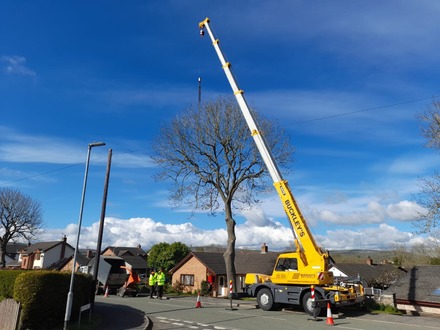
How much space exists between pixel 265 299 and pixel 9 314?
1113 cm

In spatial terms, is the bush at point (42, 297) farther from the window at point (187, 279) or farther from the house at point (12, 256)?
the house at point (12, 256)

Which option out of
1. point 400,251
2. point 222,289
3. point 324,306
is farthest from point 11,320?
point 400,251

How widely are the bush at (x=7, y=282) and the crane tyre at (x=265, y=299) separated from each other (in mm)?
10360

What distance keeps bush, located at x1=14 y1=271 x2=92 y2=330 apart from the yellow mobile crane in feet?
30.4

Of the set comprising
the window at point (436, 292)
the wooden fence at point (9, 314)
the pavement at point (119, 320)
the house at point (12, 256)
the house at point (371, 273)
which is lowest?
the pavement at point (119, 320)

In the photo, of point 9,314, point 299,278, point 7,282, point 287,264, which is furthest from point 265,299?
point 9,314

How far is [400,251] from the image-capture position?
59.2m

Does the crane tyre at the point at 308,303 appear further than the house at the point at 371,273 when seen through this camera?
No

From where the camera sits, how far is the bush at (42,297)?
10.2 metres

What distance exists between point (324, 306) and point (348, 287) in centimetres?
212

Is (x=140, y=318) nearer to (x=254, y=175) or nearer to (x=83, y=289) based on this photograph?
(x=83, y=289)

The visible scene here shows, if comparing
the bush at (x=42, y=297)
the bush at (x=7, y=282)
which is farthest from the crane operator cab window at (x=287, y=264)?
the bush at (x=7, y=282)

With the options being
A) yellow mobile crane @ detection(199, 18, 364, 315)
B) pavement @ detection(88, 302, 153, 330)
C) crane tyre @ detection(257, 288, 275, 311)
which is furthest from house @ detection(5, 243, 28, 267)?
yellow mobile crane @ detection(199, 18, 364, 315)

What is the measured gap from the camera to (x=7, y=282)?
14.2 meters
